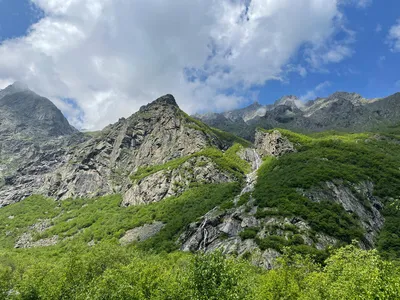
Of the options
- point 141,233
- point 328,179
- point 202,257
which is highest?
point 141,233

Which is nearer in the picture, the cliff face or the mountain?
the mountain

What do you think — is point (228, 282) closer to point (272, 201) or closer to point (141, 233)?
point (272, 201)

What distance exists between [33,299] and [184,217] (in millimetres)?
71468

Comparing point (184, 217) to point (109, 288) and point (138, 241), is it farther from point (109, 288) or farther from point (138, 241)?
point (109, 288)

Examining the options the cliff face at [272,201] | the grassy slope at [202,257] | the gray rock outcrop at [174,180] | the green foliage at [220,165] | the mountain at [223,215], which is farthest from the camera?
the green foliage at [220,165]

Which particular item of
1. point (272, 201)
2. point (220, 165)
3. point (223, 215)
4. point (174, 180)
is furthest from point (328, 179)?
point (174, 180)

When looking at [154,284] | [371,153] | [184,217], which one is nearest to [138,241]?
[184,217]

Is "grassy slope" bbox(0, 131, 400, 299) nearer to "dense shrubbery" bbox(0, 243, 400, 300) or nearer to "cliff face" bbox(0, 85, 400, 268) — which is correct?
"dense shrubbery" bbox(0, 243, 400, 300)

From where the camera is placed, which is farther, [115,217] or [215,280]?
[115,217]

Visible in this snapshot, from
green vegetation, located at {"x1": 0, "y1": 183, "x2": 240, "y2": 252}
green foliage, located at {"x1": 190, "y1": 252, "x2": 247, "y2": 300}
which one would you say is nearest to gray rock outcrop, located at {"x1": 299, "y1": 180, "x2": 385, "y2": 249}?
green vegetation, located at {"x1": 0, "y1": 183, "x2": 240, "y2": 252}

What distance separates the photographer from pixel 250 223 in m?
93.1

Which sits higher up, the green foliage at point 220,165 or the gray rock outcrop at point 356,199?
the green foliage at point 220,165

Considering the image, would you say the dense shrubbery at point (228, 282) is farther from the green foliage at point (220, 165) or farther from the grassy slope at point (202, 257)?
the green foliage at point (220, 165)

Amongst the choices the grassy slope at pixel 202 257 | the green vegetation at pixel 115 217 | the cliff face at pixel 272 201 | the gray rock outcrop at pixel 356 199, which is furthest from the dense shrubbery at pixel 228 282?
the gray rock outcrop at pixel 356 199
